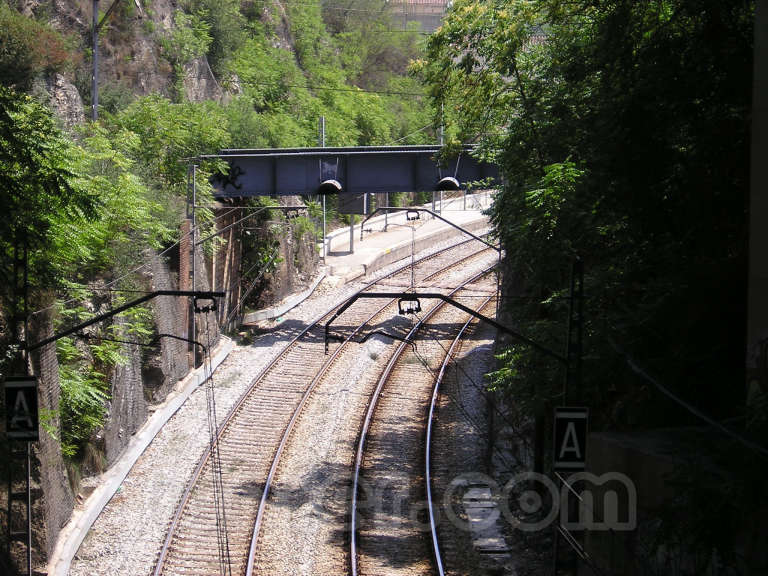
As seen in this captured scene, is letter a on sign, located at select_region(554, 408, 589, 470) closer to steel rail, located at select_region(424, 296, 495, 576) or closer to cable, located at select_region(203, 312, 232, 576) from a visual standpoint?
steel rail, located at select_region(424, 296, 495, 576)

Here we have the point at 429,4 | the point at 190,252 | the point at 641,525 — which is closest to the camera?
the point at 641,525

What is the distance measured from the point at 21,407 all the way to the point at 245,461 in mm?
8106

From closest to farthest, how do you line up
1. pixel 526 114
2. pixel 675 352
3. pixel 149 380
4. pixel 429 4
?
pixel 675 352
pixel 526 114
pixel 149 380
pixel 429 4

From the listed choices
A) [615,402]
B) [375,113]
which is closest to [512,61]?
[615,402]

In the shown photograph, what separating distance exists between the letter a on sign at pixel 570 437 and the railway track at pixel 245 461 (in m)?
5.16

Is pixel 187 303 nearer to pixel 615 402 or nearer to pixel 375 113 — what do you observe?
pixel 615 402

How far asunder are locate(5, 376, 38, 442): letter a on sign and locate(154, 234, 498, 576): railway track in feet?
12.6

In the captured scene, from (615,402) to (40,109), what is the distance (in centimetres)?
1103

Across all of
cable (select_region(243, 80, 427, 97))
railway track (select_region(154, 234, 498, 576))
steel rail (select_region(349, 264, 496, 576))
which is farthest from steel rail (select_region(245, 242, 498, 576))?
cable (select_region(243, 80, 427, 97))

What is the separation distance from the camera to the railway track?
15.0 m

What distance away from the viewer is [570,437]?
1091cm

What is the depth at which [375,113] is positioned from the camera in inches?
2015

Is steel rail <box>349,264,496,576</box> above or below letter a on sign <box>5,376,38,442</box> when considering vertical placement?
below

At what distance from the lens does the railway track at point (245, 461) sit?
1502cm
